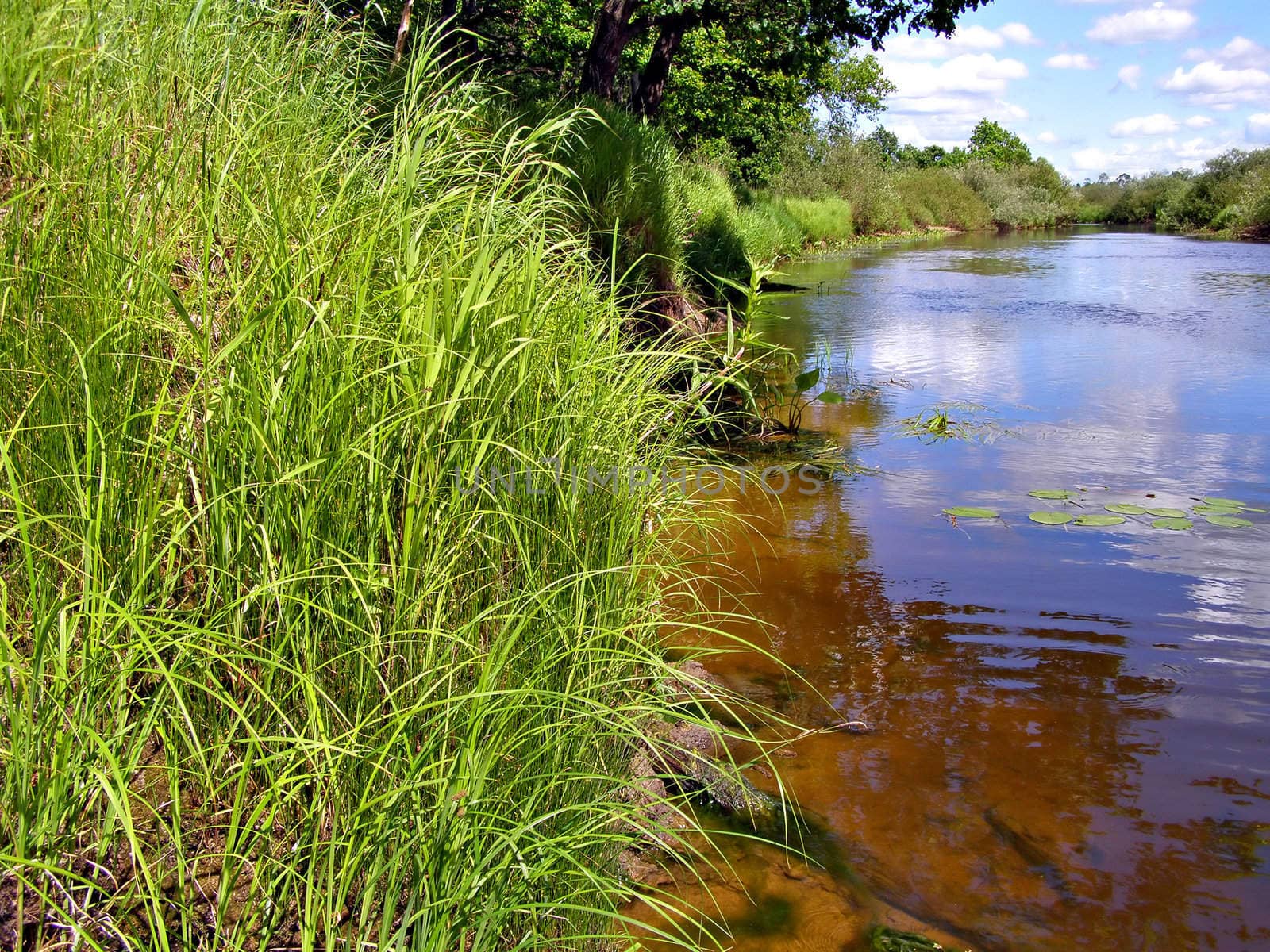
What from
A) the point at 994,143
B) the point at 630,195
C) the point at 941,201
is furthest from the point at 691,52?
the point at 994,143

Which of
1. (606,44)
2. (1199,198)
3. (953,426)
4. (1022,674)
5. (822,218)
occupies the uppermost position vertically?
(1199,198)

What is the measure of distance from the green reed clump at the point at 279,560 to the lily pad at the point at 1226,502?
4328 mm

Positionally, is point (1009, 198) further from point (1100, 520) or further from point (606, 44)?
point (1100, 520)

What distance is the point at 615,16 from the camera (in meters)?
10.5

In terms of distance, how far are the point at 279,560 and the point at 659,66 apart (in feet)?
39.4

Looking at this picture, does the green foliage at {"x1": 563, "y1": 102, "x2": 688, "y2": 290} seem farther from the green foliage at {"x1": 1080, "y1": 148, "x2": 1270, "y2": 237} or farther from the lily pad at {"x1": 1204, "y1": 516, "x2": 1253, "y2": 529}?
the green foliage at {"x1": 1080, "y1": 148, "x2": 1270, "y2": 237}

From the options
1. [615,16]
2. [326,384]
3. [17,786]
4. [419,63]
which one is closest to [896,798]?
[326,384]

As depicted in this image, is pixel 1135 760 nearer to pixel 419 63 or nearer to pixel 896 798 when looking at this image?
pixel 896 798

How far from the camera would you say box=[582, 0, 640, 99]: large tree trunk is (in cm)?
1057

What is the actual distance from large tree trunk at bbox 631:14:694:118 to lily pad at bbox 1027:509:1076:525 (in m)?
8.02

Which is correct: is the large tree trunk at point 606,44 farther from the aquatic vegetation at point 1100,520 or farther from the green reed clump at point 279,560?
the green reed clump at point 279,560

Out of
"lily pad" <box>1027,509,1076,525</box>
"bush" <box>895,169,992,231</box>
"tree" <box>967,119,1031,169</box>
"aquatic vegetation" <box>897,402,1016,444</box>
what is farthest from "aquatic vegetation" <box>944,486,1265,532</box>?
"tree" <box>967,119,1031,169</box>

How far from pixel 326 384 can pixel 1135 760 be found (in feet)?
9.24

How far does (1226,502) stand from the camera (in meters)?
5.51
